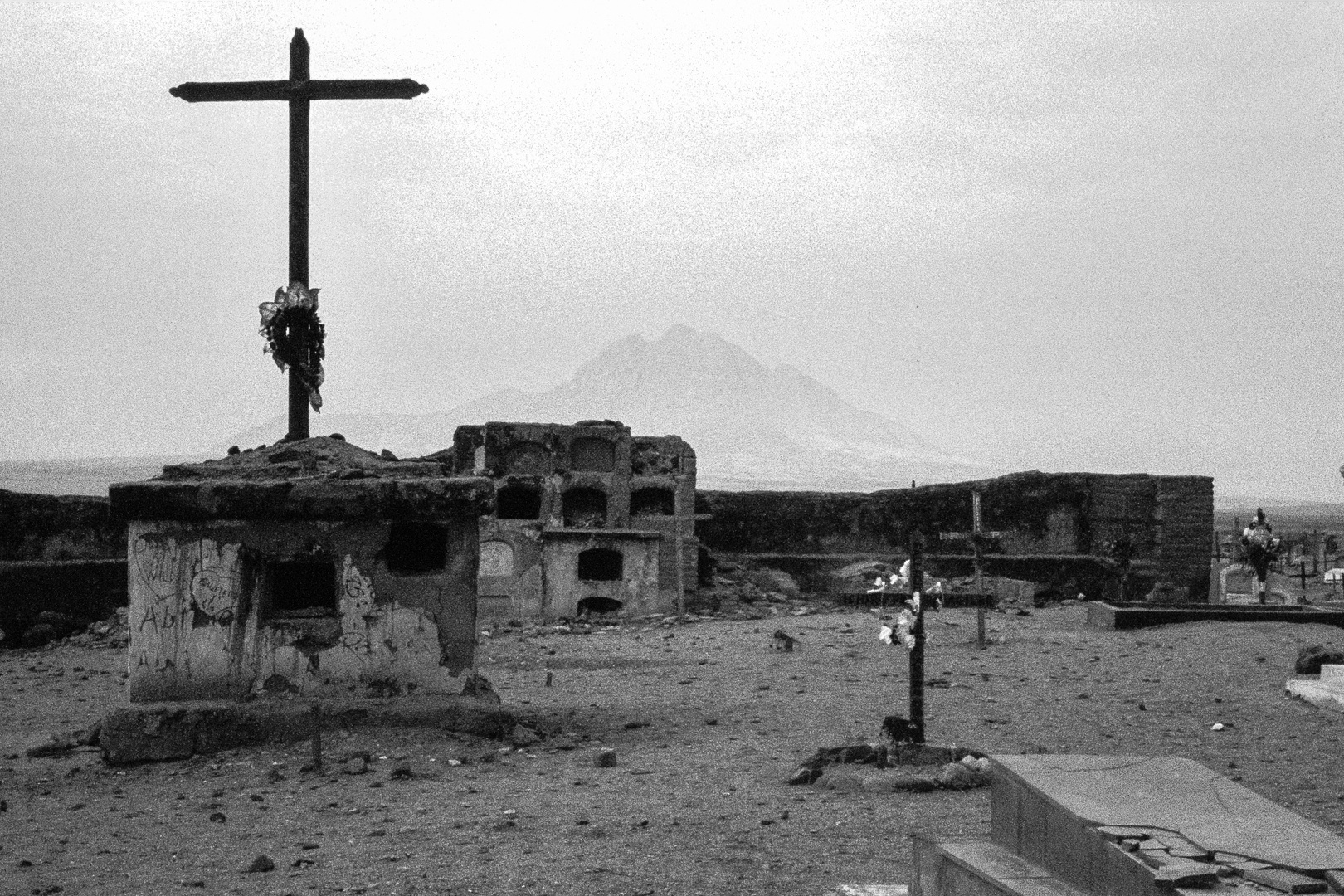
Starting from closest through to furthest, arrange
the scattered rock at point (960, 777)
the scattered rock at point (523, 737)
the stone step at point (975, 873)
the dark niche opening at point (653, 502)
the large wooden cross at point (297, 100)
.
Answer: the stone step at point (975, 873), the scattered rock at point (960, 777), the scattered rock at point (523, 737), the large wooden cross at point (297, 100), the dark niche opening at point (653, 502)

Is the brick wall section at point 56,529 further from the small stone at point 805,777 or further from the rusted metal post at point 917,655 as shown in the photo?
the small stone at point 805,777

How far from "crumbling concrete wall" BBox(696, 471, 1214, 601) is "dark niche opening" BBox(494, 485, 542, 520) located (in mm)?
5117

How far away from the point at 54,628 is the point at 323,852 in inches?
778

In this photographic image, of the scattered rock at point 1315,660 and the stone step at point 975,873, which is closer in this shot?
the stone step at point 975,873

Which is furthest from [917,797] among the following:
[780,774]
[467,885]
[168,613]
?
[168,613]

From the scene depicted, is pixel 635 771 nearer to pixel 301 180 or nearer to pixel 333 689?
pixel 333 689

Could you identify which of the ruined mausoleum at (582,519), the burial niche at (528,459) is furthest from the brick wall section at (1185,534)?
the burial niche at (528,459)

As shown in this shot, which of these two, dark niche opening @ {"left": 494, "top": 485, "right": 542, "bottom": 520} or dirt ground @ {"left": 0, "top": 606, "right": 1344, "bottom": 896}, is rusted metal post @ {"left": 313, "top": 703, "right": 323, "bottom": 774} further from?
dark niche opening @ {"left": 494, "top": 485, "right": 542, "bottom": 520}

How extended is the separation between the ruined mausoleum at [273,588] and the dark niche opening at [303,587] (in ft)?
0.11

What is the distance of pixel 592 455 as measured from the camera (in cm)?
3092

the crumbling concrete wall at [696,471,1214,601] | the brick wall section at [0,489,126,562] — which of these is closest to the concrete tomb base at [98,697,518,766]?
the brick wall section at [0,489,126,562]

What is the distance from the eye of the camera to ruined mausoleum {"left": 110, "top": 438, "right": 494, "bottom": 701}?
12.0 meters

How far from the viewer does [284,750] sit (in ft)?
37.8

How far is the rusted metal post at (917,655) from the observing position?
1066cm
